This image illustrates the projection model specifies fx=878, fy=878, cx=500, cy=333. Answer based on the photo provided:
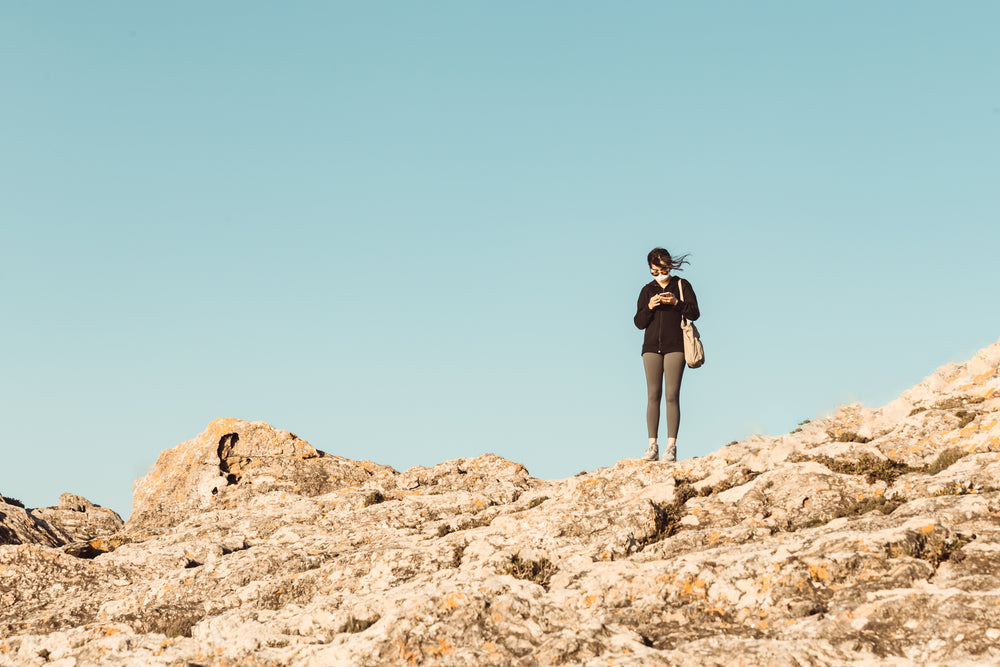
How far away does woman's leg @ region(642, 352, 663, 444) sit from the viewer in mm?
18688

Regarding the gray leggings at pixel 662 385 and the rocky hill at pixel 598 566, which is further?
the gray leggings at pixel 662 385

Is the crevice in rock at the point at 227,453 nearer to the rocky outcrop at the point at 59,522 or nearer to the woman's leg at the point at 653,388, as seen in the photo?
the rocky outcrop at the point at 59,522

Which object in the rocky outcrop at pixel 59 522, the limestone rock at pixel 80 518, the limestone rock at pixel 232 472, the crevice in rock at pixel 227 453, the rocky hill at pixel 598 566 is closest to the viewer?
the rocky hill at pixel 598 566

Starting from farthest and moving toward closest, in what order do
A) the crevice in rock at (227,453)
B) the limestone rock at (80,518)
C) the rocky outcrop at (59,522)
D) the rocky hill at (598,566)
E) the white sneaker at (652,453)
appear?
the crevice in rock at (227,453) → the limestone rock at (80,518) → the rocky outcrop at (59,522) → the white sneaker at (652,453) → the rocky hill at (598,566)

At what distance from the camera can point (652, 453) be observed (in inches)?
717

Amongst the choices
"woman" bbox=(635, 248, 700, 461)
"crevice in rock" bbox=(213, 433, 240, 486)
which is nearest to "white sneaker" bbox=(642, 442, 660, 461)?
"woman" bbox=(635, 248, 700, 461)

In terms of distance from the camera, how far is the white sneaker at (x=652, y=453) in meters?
18.1

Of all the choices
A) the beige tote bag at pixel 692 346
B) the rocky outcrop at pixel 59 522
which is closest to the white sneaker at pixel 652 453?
the beige tote bag at pixel 692 346

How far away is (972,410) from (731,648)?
8681 mm

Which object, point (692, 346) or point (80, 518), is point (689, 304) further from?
point (80, 518)

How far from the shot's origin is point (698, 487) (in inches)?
600

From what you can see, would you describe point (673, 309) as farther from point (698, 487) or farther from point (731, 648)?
point (731, 648)

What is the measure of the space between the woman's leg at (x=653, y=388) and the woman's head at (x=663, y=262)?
1.79 metres

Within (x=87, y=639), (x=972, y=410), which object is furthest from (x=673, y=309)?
(x=87, y=639)
